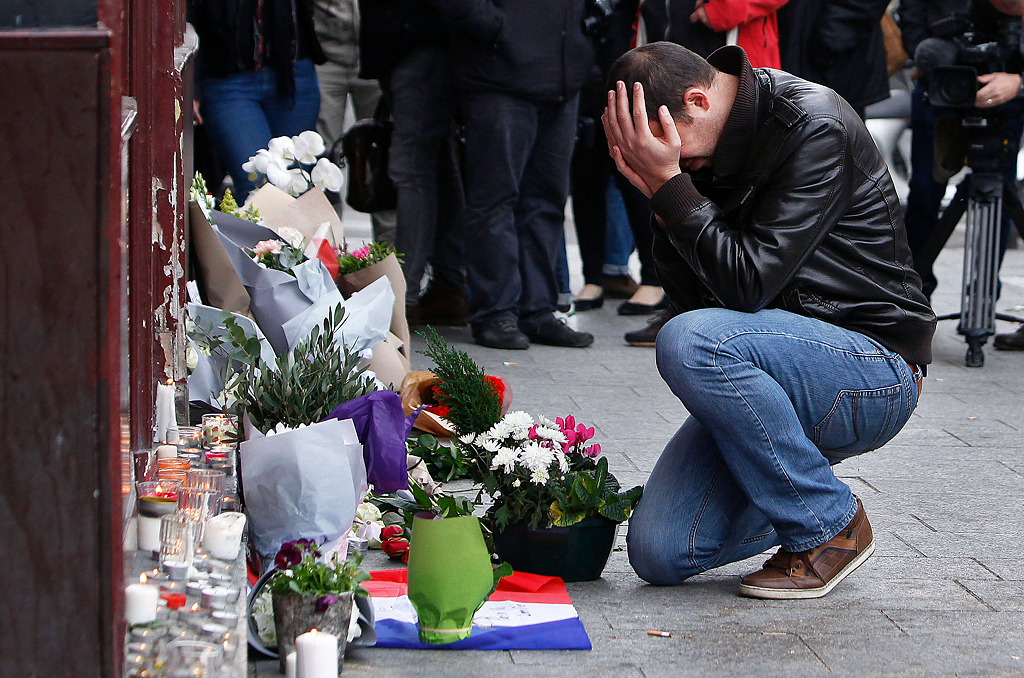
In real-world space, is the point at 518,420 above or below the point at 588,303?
above

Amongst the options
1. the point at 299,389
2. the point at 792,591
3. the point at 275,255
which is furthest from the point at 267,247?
the point at 792,591

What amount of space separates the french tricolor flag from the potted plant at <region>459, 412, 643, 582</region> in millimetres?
69

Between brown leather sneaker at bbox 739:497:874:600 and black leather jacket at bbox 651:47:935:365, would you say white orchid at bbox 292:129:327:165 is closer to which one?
black leather jacket at bbox 651:47:935:365

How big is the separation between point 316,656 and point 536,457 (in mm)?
831

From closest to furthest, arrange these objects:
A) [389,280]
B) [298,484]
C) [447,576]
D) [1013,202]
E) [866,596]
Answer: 1. [447,576]
2. [298,484]
3. [866,596]
4. [389,280]
5. [1013,202]

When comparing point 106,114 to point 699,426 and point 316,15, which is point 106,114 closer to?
point 699,426

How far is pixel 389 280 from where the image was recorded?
13.4ft

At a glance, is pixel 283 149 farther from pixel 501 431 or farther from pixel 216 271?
pixel 501 431

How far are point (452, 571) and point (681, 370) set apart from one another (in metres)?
0.67

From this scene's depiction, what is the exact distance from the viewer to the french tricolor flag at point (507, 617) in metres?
2.40

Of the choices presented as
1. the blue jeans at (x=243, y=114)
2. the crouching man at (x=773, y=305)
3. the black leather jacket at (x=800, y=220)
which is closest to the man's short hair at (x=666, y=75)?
the crouching man at (x=773, y=305)

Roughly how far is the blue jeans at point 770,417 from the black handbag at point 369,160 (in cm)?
345

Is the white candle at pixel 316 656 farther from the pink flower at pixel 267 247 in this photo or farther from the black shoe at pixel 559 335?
the black shoe at pixel 559 335

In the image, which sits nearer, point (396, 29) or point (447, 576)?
point (447, 576)
